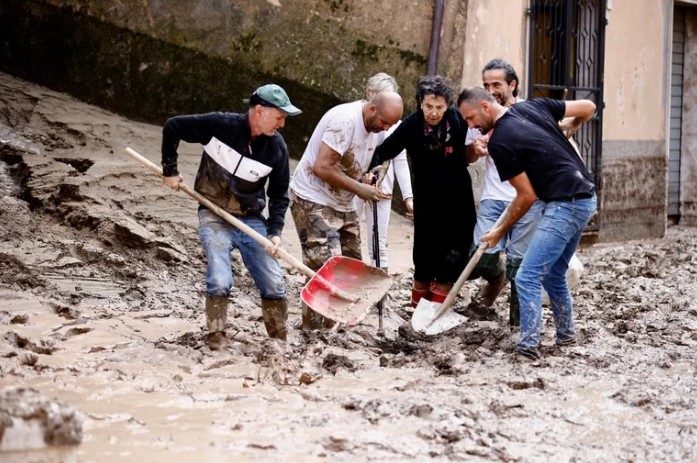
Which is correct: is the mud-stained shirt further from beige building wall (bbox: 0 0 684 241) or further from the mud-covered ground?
beige building wall (bbox: 0 0 684 241)

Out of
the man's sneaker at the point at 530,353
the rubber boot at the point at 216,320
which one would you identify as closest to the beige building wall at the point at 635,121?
the man's sneaker at the point at 530,353

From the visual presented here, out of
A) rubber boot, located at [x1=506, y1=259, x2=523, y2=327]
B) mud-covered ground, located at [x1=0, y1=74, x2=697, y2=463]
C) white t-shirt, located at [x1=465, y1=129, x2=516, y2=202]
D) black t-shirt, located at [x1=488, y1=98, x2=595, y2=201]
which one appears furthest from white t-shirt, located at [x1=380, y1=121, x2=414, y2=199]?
black t-shirt, located at [x1=488, y1=98, x2=595, y2=201]

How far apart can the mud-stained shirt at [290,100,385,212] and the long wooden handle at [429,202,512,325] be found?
2.88ft

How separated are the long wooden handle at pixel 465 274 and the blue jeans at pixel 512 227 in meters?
0.17

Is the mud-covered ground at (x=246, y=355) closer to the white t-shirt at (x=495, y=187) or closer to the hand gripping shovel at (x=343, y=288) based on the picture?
the hand gripping shovel at (x=343, y=288)

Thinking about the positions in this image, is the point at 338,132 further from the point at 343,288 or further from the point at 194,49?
the point at 194,49

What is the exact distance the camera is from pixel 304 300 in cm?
677

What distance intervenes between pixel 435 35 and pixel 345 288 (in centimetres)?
514

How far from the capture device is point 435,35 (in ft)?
37.5

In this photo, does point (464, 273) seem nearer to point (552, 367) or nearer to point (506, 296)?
point (552, 367)

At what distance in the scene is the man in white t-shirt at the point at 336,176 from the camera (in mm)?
6906

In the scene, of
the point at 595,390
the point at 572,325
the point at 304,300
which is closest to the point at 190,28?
the point at 304,300

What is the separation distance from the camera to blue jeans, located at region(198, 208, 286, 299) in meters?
6.36

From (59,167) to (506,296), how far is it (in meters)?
3.88
